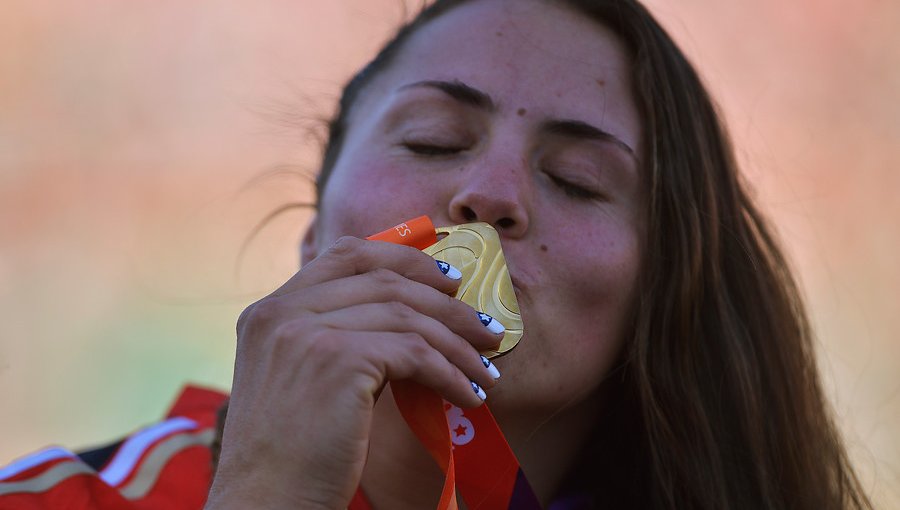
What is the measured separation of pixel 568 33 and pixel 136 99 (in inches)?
137

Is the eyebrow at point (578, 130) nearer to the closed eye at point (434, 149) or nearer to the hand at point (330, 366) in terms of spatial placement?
the closed eye at point (434, 149)

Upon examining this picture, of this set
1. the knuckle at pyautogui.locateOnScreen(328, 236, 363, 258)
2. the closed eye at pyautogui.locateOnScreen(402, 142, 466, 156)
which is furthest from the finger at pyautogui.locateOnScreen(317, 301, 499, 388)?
the closed eye at pyautogui.locateOnScreen(402, 142, 466, 156)

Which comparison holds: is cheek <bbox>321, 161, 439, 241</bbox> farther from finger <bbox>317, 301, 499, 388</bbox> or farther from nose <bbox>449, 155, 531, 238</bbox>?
finger <bbox>317, 301, 499, 388</bbox>

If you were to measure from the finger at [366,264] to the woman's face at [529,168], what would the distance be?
30 centimetres

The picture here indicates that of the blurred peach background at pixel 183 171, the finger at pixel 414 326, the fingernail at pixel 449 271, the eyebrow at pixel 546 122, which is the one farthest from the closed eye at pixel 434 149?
the blurred peach background at pixel 183 171

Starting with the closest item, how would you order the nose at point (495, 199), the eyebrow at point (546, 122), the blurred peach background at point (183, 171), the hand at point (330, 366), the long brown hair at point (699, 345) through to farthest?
1. the hand at point (330, 366)
2. the nose at point (495, 199)
3. the eyebrow at point (546, 122)
4. the long brown hair at point (699, 345)
5. the blurred peach background at point (183, 171)

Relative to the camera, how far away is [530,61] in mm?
2139

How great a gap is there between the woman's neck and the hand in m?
0.47

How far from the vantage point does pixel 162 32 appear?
5.17 m

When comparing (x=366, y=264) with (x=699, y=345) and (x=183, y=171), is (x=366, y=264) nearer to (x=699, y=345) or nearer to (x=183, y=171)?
(x=699, y=345)

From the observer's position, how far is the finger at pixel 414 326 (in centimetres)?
142

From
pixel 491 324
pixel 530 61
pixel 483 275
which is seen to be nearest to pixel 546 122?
pixel 530 61

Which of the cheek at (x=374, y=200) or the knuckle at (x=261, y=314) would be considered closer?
the knuckle at (x=261, y=314)

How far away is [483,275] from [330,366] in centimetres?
36
